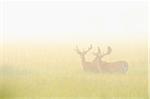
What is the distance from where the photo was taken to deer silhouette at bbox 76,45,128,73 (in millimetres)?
3037

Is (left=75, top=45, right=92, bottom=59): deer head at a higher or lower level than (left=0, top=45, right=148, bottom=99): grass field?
higher

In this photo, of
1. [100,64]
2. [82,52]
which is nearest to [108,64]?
[100,64]

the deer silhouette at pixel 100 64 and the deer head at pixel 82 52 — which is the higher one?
the deer head at pixel 82 52

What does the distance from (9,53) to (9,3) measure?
31 cm

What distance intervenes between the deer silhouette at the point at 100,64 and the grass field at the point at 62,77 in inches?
1.2

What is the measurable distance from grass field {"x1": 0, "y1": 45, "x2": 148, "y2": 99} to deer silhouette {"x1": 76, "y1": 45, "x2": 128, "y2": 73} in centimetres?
3

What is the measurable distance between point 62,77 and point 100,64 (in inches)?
10.3

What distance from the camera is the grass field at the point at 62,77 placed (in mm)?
2979

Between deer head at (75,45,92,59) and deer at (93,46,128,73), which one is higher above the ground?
deer head at (75,45,92,59)

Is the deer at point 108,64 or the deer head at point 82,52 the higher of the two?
the deer head at point 82,52

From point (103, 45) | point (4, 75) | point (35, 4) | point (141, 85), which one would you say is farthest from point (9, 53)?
point (141, 85)

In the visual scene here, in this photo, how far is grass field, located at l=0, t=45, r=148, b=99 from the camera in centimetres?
298

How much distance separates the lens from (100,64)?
10.1 feet

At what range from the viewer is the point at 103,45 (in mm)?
3062
